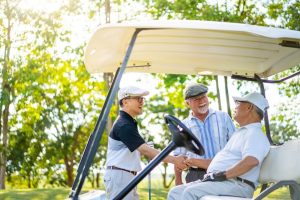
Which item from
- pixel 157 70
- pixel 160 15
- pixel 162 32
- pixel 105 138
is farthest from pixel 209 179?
pixel 105 138

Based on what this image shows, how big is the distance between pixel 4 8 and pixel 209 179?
17847 millimetres

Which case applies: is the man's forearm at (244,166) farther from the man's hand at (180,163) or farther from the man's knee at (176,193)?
the man's hand at (180,163)

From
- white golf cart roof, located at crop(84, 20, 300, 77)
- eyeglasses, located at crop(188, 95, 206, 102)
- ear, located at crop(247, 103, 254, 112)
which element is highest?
white golf cart roof, located at crop(84, 20, 300, 77)

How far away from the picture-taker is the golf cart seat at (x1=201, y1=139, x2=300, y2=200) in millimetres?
3951

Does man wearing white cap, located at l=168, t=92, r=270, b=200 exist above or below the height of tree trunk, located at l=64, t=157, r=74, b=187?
above

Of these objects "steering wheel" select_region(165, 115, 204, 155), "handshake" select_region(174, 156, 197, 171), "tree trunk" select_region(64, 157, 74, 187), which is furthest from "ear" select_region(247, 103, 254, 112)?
"tree trunk" select_region(64, 157, 74, 187)

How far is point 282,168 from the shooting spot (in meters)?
4.36

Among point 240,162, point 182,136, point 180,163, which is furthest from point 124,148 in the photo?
point 182,136

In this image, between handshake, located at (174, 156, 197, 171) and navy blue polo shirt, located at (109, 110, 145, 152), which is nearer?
navy blue polo shirt, located at (109, 110, 145, 152)

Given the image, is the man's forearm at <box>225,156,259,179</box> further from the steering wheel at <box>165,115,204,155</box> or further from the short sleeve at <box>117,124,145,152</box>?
the short sleeve at <box>117,124,145,152</box>

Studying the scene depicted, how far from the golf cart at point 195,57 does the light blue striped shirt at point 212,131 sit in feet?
1.33

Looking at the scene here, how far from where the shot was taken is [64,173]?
1410 inches

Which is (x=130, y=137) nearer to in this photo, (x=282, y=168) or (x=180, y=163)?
(x=180, y=163)

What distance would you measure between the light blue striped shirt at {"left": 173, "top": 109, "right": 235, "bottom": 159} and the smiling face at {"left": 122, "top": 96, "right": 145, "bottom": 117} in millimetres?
701
